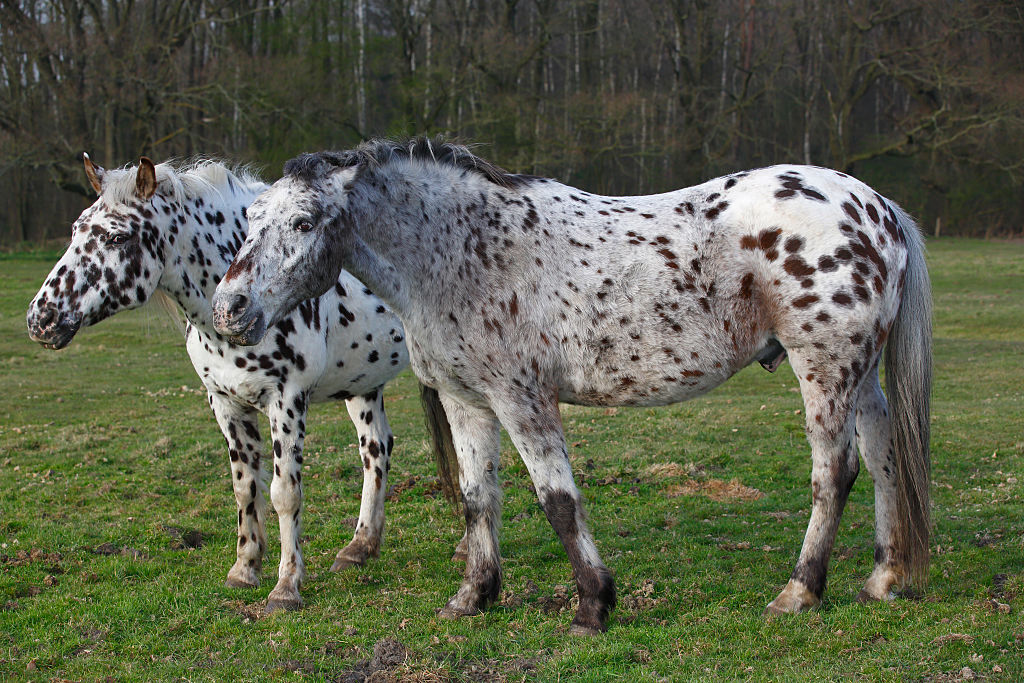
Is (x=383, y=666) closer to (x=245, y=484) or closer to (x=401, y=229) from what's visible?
(x=245, y=484)

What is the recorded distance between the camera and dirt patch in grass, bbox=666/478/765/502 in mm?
7359

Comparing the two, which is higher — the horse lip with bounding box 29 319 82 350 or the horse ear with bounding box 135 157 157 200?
the horse ear with bounding box 135 157 157 200

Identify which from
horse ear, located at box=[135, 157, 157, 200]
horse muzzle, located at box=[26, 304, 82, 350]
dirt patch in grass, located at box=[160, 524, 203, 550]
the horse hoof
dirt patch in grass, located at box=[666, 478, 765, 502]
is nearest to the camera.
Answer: horse muzzle, located at box=[26, 304, 82, 350]

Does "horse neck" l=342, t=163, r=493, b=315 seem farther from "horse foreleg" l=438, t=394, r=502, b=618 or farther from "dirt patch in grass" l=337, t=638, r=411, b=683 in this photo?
"dirt patch in grass" l=337, t=638, r=411, b=683

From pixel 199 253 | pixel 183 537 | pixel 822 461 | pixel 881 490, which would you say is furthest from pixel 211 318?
pixel 881 490

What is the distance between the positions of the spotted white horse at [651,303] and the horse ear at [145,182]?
1135 millimetres

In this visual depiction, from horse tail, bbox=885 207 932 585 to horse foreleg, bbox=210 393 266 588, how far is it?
3779 millimetres

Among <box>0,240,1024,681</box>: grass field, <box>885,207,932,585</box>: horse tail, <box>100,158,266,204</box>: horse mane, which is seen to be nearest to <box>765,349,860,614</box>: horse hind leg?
<box>0,240,1024,681</box>: grass field

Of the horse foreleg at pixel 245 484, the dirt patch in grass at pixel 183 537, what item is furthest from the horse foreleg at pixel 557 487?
the dirt patch in grass at pixel 183 537

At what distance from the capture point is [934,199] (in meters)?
35.2

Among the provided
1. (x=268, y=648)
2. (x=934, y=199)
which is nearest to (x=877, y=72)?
(x=934, y=199)

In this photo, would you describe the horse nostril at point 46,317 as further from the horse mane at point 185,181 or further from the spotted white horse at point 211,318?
the horse mane at point 185,181

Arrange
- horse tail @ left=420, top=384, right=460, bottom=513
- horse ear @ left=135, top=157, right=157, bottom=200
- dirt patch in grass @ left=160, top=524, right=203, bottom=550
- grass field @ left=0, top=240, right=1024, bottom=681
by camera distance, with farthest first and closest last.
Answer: dirt patch in grass @ left=160, top=524, right=203, bottom=550, horse tail @ left=420, top=384, right=460, bottom=513, horse ear @ left=135, top=157, right=157, bottom=200, grass field @ left=0, top=240, right=1024, bottom=681

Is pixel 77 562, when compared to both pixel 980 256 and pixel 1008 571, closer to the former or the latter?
pixel 1008 571
